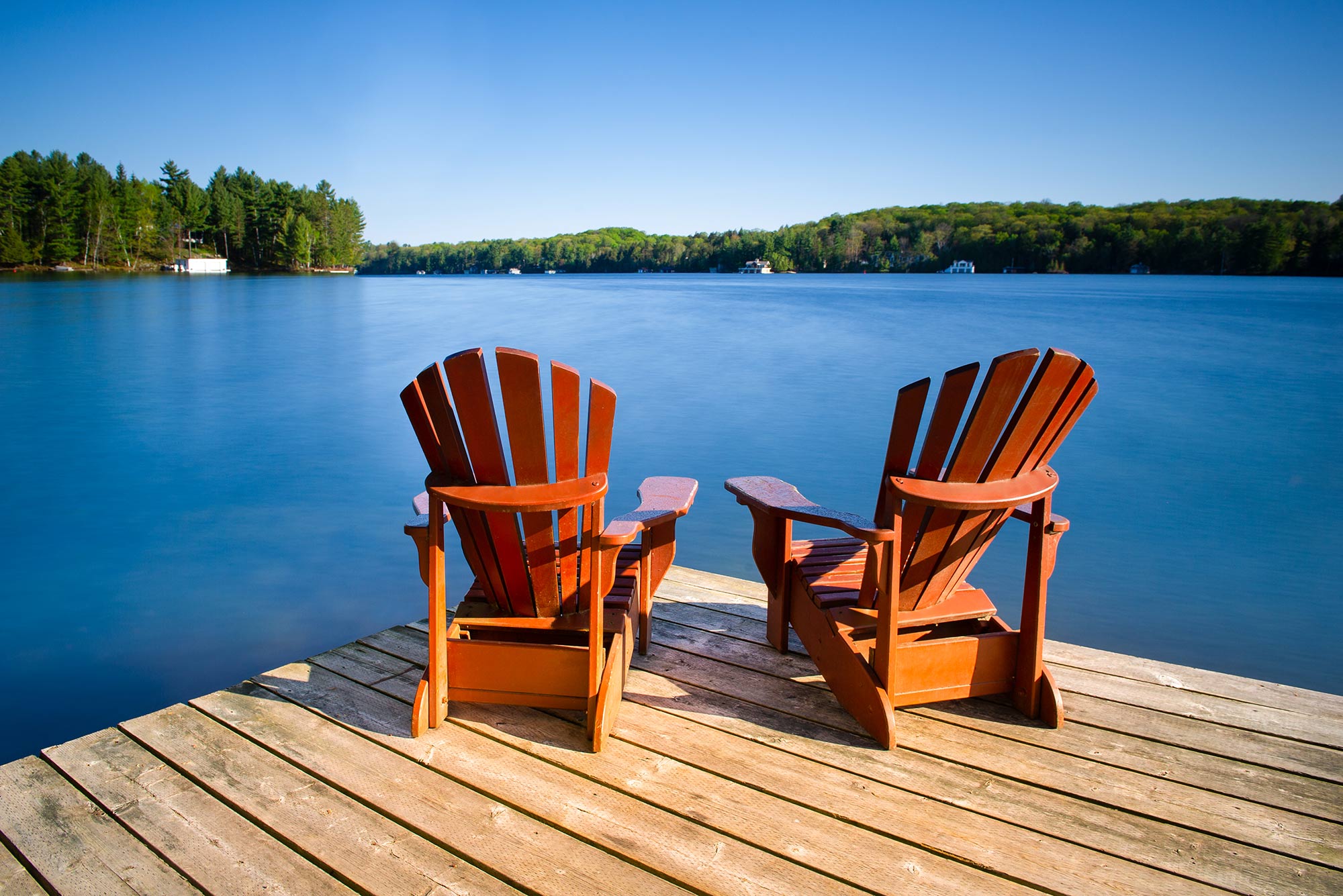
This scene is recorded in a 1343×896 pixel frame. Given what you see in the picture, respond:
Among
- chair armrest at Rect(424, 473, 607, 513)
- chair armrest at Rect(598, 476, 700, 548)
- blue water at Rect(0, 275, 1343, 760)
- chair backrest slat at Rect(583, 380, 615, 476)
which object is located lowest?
blue water at Rect(0, 275, 1343, 760)

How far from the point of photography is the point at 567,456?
212cm

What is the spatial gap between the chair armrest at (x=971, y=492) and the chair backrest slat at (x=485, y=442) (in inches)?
41.9

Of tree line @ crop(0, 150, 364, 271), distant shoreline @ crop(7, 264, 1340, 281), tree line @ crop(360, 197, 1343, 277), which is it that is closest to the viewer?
tree line @ crop(360, 197, 1343, 277)

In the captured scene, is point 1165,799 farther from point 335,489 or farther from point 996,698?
point 335,489

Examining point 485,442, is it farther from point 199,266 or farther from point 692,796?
point 199,266

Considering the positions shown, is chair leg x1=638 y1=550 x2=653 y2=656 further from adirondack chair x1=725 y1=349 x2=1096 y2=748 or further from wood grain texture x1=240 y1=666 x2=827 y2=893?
wood grain texture x1=240 y1=666 x2=827 y2=893

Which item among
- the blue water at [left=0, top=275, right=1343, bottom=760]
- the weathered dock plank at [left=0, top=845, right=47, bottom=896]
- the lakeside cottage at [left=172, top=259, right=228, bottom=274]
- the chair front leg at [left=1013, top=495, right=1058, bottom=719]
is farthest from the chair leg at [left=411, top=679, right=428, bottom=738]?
the lakeside cottage at [left=172, top=259, right=228, bottom=274]

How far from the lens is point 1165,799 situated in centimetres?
193

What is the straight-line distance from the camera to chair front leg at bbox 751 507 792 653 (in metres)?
2.65

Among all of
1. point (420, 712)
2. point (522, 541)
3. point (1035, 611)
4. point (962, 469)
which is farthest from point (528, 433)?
point (1035, 611)

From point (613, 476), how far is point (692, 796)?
6198mm

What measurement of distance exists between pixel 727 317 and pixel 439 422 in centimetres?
2451

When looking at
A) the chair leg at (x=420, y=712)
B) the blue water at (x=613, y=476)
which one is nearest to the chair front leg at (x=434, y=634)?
the chair leg at (x=420, y=712)

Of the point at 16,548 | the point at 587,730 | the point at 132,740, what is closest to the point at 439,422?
the point at 587,730
